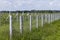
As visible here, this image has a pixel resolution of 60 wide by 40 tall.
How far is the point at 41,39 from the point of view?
514 inches

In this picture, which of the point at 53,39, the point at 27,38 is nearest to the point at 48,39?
the point at 53,39

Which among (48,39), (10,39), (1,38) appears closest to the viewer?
(10,39)

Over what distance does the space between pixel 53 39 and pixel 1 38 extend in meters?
3.14

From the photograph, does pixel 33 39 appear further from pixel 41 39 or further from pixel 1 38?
pixel 1 38

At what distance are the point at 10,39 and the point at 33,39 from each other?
1671 millimetres

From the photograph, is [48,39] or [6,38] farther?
[48,39]

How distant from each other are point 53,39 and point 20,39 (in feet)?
7.33

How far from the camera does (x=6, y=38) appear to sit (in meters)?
11.9

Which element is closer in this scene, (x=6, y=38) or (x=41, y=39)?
(x=6, y=38)

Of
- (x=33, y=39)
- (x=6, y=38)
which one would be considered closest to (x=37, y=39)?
(x=33, y=39)

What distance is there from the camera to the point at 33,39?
12.7m

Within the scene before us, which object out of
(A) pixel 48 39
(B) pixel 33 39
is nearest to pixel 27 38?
(B) pixel 33 39

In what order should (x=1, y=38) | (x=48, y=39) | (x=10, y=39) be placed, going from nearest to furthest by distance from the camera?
(x=10, y=39)
(x=1, y=38)
(x=48, y=39)

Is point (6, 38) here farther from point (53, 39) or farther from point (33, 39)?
point (53, 39)
